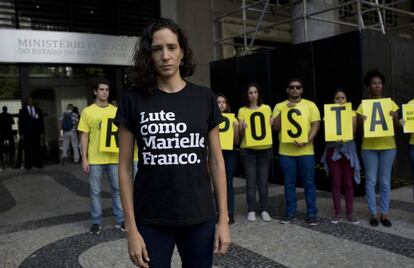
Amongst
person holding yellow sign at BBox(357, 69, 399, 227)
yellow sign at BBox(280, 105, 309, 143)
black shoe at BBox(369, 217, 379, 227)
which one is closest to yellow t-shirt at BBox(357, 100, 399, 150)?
person holding yellow sign at BBox(357, 69, 399, 227)

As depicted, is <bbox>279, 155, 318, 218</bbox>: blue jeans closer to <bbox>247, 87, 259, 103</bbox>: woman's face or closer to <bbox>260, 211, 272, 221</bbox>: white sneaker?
<bbox>260, 211, 272, 221</bbox>: white sneaker

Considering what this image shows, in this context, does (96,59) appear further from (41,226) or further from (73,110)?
(41,226)

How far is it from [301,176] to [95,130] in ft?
9.63

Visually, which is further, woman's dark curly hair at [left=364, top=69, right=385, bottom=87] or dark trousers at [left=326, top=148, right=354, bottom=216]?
dark trousers at [left=326, top=148, right=354, bottom=216]

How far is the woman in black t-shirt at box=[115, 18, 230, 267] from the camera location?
2221 mm

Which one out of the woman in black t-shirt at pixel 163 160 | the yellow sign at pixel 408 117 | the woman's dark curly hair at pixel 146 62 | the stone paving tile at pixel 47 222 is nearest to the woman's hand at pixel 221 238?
the woman in black t-shirt at pixel 163 160

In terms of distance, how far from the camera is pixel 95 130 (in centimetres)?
583

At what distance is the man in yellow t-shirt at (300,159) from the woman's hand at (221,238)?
3776mm

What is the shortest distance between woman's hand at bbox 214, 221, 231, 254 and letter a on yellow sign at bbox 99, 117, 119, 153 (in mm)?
3633

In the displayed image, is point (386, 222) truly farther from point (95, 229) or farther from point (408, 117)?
point (95, 229)

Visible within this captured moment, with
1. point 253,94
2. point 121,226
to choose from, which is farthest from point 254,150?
point 121,226

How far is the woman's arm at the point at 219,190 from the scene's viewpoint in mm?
2303

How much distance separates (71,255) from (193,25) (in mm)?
11079

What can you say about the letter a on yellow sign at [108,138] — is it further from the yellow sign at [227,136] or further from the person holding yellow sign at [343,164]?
the person holding yellow sign at [343,164]
